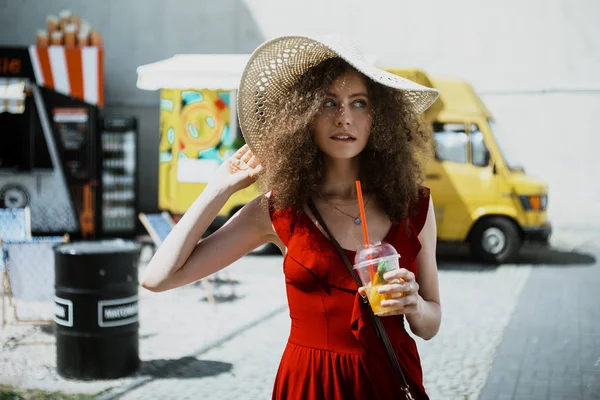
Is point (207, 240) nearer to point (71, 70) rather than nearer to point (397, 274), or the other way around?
point (397, 274)

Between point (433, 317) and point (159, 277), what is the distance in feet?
2.60

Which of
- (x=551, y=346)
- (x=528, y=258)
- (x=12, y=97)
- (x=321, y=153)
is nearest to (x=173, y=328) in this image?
(x=551, y=346)

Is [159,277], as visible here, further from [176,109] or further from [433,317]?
[176,109]

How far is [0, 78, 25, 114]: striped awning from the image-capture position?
15.0 metres

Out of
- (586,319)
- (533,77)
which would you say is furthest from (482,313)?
(533,77)

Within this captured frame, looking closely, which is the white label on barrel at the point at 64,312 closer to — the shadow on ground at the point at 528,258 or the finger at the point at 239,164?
the finger at the point at 239,164

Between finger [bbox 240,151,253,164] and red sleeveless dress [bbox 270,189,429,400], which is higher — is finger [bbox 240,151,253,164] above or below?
above

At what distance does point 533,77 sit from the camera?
17.3 meters

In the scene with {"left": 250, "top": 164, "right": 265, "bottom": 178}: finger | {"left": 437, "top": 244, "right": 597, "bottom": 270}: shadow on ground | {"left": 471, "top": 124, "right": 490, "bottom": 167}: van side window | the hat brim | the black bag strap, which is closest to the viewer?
the black bag strap

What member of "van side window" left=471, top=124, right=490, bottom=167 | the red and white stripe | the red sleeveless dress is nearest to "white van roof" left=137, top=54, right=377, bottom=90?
"van side window" left=471, top=124, right=490, bottom=167

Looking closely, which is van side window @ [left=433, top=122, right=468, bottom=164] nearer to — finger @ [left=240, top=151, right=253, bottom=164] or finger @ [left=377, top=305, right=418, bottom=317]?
finger @ [left=240, top=151, right=253, bottom=164]

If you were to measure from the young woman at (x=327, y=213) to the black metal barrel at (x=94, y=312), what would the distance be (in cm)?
388

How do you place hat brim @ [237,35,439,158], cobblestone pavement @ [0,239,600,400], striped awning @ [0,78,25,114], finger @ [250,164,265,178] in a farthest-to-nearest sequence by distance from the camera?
1. striped awning @ [0,78,25,114]
2. cobblestone pavement @ [0,239,600,400]
3. finger @ [250,164,265,178]
4. hat brim @ [237,35,439,158]

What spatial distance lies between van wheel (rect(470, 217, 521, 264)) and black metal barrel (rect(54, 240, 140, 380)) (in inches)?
283
